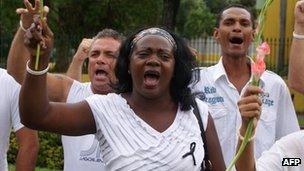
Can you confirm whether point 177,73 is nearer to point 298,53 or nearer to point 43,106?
point 298,53

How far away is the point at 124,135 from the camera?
3363mm

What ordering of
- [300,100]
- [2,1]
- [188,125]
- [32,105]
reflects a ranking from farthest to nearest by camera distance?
[2,1] → [300,100] → [188,125] → [32,105]

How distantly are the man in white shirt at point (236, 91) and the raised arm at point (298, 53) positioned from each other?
1.10 m

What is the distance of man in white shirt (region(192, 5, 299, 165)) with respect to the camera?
4801 millimetres

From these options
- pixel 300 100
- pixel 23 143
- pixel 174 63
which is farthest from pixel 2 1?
pixel 174 63

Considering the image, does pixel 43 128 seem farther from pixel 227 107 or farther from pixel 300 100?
pixel 300 100

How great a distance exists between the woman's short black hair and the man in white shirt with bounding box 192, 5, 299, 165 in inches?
43.5

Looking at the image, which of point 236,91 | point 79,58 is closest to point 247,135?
point 236,91

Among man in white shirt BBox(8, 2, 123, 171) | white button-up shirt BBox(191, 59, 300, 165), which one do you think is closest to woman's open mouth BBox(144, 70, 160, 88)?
man in white shirt BBox(8, 2, 123, 171)

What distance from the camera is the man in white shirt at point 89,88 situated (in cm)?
435

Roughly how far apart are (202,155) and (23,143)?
Answer: 6.45 feet

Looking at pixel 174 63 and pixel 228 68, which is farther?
pixel 228 68

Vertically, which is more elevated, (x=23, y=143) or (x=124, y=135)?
(x=124, y=135)

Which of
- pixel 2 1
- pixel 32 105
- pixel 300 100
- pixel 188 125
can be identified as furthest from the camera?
pixel 2 1
